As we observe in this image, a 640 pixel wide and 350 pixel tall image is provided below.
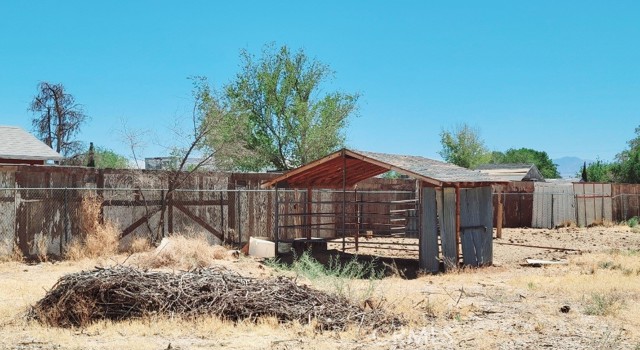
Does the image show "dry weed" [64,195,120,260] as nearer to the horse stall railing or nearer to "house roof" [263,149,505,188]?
"house roof" [263,149,505,188]

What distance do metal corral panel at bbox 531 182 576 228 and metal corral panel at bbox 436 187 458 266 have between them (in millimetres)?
17678

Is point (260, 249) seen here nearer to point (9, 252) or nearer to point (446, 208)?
point (446, 208)

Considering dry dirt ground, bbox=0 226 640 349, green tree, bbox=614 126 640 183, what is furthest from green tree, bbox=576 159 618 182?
dry dirt ground, bbox=0 226 640 349

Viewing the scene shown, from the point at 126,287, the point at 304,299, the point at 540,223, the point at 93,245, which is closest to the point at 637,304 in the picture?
the point at 304,299

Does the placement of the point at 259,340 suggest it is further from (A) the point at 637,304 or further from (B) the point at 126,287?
(A) the point at 637,304

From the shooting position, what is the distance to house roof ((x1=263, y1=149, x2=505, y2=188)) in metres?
17.7

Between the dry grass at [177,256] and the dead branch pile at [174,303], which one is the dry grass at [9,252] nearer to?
the dry grass at [177,256]

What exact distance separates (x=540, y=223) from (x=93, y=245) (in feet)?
75.1

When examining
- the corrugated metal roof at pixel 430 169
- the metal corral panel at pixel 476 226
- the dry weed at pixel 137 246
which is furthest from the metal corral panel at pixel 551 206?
the dry weed at pixel 137 246

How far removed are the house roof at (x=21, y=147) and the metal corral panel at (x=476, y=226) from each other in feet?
57.9

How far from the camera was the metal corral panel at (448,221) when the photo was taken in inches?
704

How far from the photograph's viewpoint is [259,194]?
23.9 meters

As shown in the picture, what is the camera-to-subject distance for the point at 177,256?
17.0 metres

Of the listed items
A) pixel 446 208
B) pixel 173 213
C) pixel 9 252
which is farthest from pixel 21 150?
pixel 446 208
